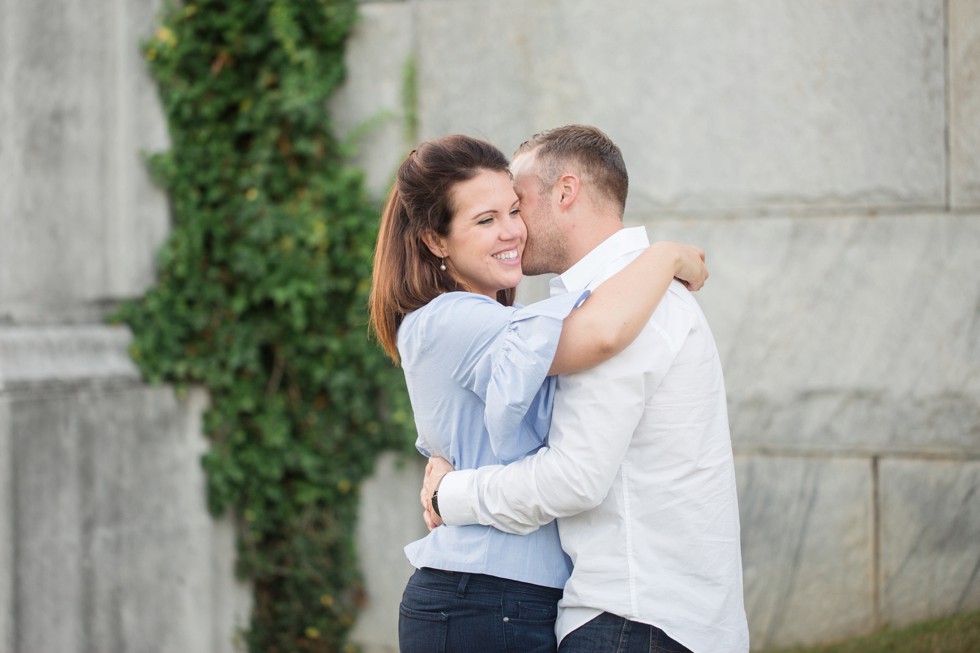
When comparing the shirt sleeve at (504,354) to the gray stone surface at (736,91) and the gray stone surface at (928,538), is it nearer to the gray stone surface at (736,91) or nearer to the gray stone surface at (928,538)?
the gray stone surface at (736,91)

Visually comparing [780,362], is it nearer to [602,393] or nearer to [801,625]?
[801,625]

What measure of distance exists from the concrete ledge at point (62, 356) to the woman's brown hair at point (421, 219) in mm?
2312

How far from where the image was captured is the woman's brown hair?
2502 millimetres

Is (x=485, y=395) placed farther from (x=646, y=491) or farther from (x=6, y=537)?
(x=6, y=537)

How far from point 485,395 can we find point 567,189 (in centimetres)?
53

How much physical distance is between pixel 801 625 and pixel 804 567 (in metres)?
0.22

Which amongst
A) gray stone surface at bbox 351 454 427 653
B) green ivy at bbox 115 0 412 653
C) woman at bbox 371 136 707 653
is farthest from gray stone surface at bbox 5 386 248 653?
woman at bbox 371 136 707 653

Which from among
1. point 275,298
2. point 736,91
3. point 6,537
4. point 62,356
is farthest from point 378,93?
point 6,537

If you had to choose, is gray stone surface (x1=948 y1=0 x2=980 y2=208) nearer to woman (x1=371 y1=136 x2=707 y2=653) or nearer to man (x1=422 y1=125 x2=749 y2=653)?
woman (x1=371 y1=136 x2=707 y2=653)

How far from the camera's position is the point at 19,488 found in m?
4.17

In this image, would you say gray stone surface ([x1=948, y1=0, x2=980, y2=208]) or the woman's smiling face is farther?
gray stone surface ([x1=948, y1=0, x2=980, y2=208])

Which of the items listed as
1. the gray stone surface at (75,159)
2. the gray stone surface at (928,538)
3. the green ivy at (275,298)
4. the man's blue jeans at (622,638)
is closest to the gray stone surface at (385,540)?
the green ivy at (275,298)

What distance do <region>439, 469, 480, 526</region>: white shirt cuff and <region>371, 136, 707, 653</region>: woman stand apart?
0.03 m

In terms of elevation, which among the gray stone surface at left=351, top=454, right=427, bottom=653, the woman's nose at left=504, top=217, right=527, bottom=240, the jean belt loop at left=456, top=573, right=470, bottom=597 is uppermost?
the woman's nose at left=504, top=217, right=527, bottom=240
